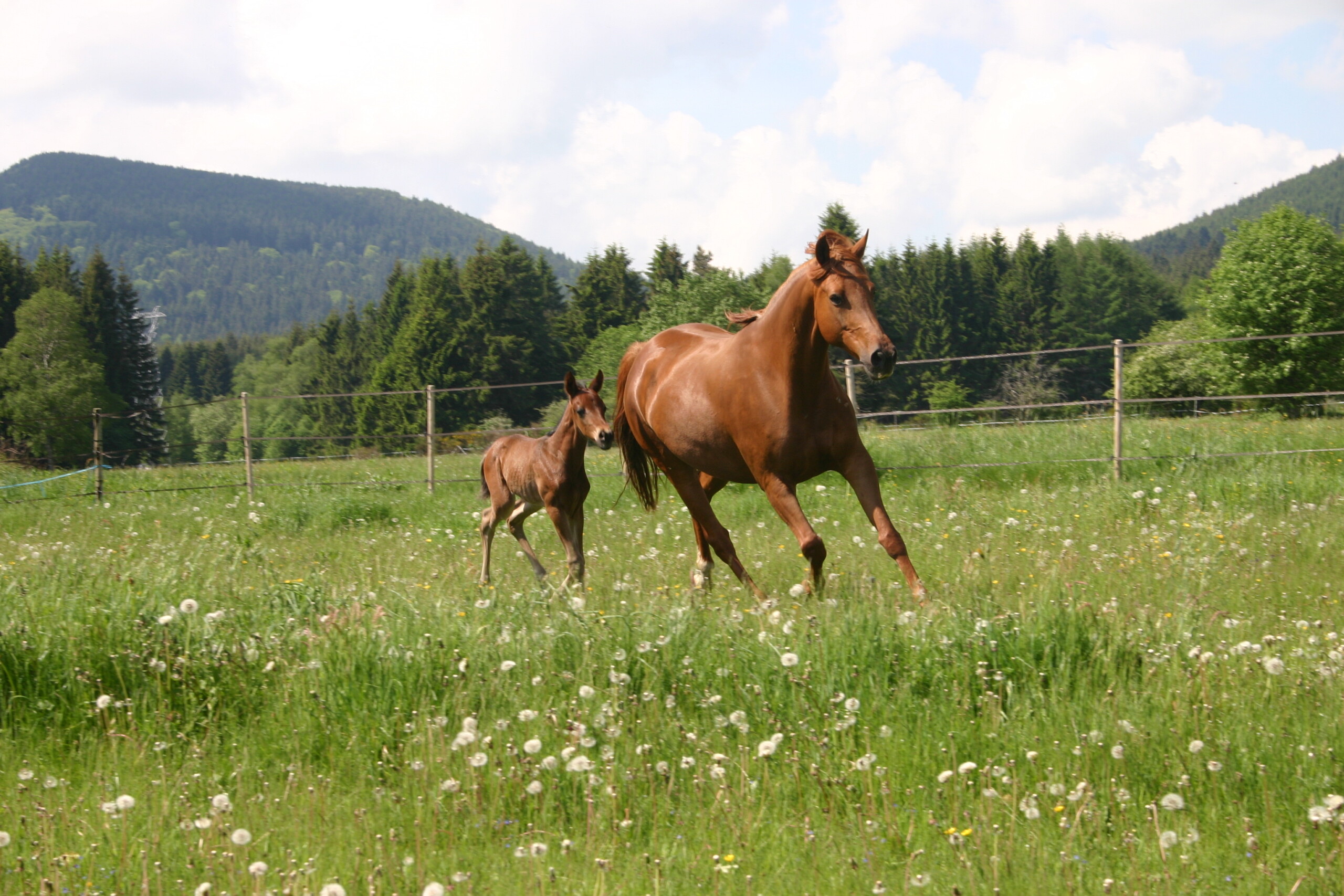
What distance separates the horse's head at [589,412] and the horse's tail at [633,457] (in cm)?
15

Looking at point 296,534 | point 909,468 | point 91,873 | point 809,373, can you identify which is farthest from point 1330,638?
point 296,534

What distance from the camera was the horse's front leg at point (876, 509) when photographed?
5.36 metres

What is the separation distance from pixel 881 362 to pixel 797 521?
1137mm

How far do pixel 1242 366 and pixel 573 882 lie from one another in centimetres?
4379

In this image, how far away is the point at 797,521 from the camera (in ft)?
18.2

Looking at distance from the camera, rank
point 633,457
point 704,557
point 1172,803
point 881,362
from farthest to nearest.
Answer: point 633,457 → point 704,557 → point 881,362 → point 1172,803

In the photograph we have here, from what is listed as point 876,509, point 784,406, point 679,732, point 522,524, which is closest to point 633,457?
point 522,524

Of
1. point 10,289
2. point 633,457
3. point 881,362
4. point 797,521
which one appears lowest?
point 797,521

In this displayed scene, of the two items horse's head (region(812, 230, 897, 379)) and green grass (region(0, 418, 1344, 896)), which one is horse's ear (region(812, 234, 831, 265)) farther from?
green grass (region(0, 418, 1344, 896))

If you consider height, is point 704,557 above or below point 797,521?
below

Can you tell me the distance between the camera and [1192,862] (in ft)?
8.50

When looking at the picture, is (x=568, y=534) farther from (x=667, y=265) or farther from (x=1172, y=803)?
(x=667, y=265)

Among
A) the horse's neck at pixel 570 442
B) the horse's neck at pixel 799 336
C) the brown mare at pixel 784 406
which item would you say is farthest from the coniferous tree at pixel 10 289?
the horse's neck at pixel 799 336

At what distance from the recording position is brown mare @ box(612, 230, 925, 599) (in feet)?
17.6
